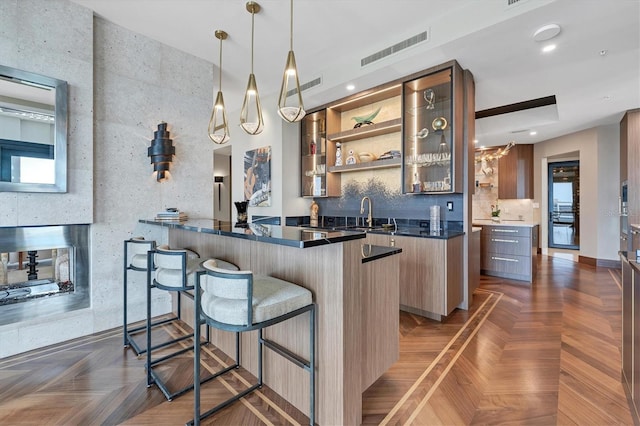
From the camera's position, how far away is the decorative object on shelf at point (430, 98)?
343 cm

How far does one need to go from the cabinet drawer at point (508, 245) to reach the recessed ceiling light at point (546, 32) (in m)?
3.03

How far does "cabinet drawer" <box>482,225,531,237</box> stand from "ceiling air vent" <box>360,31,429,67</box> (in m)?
3.31

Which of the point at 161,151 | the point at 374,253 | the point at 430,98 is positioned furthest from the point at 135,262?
the point at 430,98

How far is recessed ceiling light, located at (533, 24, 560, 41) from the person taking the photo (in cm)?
247

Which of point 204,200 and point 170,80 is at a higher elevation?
point 170,80

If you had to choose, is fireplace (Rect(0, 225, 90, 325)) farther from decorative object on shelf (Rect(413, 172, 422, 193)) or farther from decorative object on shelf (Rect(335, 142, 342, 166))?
decorative object on shelf (Rect(413, 172, 422, 193))

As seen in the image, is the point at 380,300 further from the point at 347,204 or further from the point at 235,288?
the point at 347,204

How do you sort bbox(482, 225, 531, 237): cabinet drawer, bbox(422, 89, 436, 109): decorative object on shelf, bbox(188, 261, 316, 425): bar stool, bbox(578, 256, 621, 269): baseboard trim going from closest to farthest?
bbox(188, 261, 316, 425): bar stool < bbox(422, 89, 436, 109): decorative object on shelf < bbox(482, 225, 531, 237): cabinet drawer < bbox(578, 256, 621, 269): baseboard trim

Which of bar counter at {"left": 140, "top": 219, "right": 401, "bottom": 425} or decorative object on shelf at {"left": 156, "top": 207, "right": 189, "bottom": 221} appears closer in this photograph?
bar counter at {"left": 140, "top": 219, "right": 401, "bottom": 425}

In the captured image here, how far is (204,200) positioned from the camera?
3.70 meters

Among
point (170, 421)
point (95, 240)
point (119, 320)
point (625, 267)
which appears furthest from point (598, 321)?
point (95, 240)

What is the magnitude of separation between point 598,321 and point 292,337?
3307 millimetres

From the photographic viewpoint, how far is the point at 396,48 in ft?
10.3

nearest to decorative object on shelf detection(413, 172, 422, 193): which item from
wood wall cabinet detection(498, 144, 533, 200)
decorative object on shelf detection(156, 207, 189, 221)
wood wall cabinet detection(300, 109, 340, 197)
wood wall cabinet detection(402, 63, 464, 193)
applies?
wood wall cabinet detection(402, 63, 464, 193)
